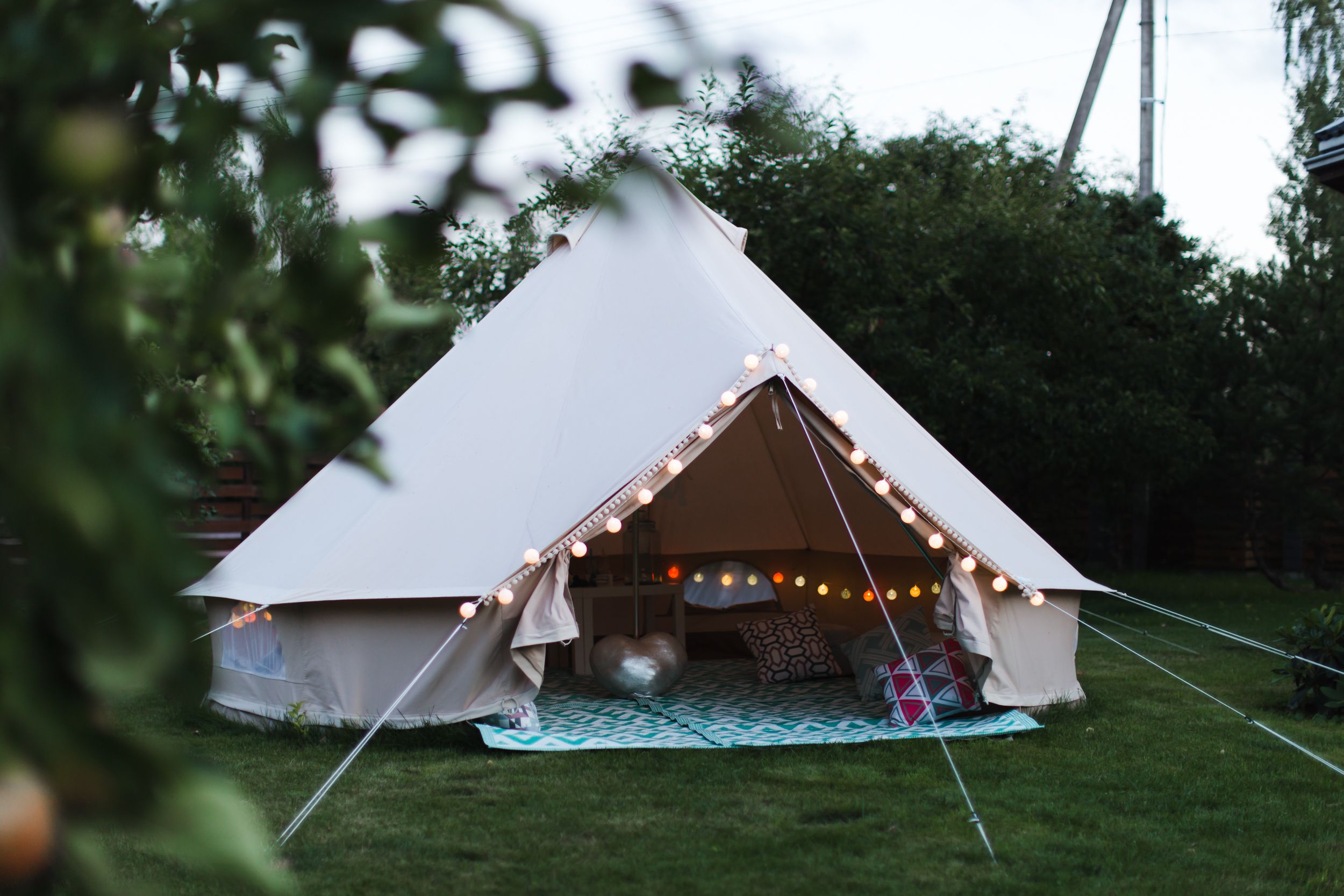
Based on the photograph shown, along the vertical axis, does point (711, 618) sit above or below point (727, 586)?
below

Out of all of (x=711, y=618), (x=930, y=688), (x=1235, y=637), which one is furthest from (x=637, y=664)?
(x=1235, y=637)

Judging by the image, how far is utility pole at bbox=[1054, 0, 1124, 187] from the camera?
Answer: 999 centimetres

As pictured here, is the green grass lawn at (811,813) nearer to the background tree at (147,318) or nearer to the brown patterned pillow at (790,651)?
the brown patterned pillow at (790,651)

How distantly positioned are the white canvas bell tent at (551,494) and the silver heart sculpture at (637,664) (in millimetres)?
1115

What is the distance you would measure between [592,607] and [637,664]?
1.03 m

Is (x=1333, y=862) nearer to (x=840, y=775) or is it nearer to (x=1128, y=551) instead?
(x=840, y=775)

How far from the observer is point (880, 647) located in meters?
5.63

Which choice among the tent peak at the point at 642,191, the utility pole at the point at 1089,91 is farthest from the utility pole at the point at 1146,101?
the tent peak at the point at 642,191

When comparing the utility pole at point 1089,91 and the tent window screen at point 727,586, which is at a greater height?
the utility pole at point 1089,91

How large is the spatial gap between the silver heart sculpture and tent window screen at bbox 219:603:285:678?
4.77 ft

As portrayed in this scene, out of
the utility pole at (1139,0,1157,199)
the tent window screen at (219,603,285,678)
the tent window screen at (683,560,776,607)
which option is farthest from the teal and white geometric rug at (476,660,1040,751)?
the utility pole at (1139,0,1157,199)

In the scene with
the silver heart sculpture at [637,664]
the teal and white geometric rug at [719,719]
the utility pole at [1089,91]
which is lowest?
the teal and white geometric rug at [719,719]

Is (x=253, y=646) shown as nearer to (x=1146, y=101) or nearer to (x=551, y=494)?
(x=551, y=494)

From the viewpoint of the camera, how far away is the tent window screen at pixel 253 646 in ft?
15.4
